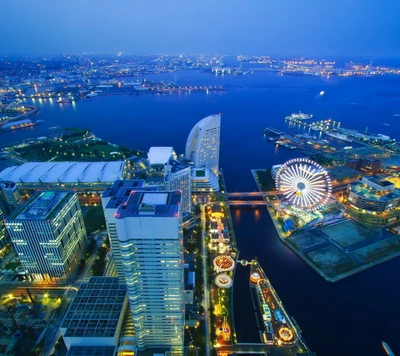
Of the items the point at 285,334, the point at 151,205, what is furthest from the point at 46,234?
the point at 285,334

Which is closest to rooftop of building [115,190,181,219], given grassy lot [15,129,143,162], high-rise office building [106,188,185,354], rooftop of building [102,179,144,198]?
high-rise office building [106,188,185,354]

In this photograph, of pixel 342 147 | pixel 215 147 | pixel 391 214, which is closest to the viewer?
pixel 391 214

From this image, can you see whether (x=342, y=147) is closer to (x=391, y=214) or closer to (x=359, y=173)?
(x=359, y=173)

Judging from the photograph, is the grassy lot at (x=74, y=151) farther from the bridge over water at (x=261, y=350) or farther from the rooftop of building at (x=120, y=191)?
the bridge over water at (x=261, y=350)

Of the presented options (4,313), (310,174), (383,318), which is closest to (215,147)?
(310,174)

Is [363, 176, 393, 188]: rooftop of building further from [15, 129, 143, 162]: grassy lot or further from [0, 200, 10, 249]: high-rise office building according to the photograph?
[0, 200, 10, 249]: high-rise office building

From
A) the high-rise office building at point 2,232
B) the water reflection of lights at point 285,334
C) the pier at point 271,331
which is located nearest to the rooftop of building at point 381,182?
the pier at point 271,331
